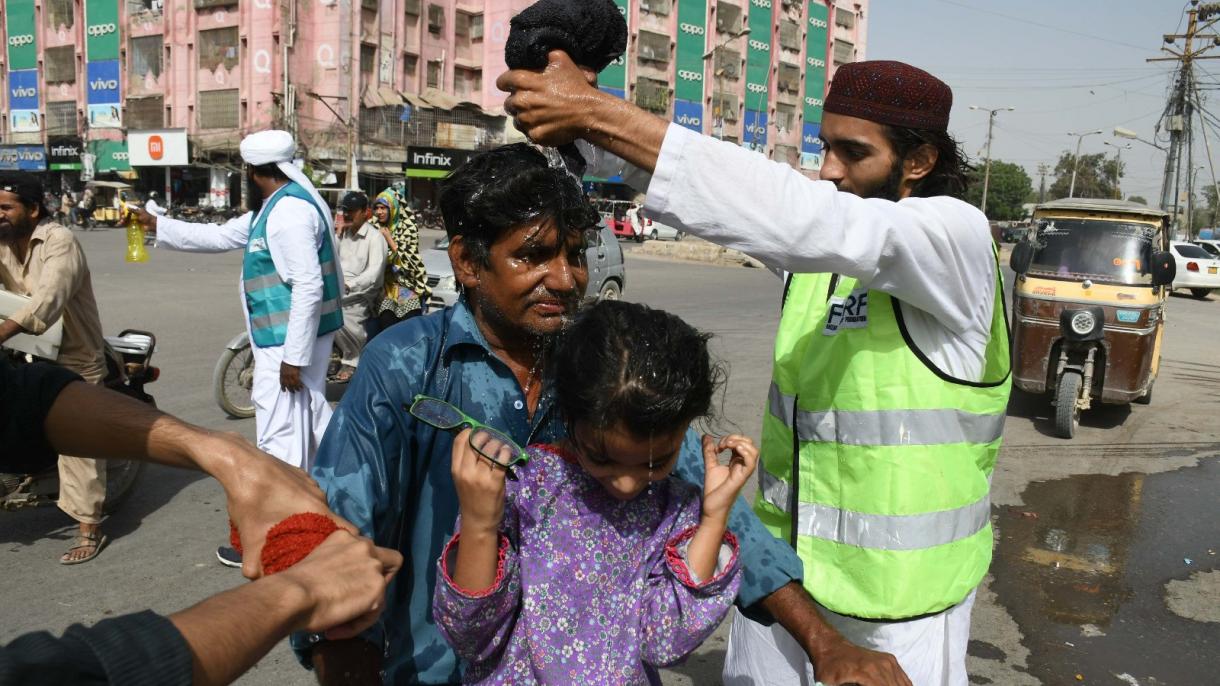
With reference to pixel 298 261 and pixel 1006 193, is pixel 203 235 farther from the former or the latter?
Answer: pixel 1006 193

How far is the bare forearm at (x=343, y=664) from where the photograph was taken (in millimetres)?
1610

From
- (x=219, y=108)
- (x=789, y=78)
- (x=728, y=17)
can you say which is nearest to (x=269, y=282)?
(x=219, y=108)

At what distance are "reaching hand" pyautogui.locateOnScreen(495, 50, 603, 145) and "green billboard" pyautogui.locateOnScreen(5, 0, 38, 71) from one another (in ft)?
193

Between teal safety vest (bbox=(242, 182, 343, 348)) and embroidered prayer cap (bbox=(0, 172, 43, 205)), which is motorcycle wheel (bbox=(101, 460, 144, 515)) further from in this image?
embroidered prayer cap (bbox=(0, 172, 43, 205))

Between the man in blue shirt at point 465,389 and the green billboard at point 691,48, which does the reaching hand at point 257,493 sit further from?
the green billboard at point 691,48

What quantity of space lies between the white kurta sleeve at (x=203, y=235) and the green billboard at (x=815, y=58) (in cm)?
6440

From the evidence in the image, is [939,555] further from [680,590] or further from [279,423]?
[279,423]

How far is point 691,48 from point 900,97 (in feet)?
192

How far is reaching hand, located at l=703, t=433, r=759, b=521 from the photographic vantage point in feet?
5.49

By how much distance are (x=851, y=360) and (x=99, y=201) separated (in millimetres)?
46609

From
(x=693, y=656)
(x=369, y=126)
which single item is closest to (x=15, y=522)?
(x=693, y=656)

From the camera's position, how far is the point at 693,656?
3941mm

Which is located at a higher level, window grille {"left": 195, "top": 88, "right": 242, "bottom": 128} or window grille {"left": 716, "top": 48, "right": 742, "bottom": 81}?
window grille {"left": 716, "top": 48, "right": 742, "bottom": 81}

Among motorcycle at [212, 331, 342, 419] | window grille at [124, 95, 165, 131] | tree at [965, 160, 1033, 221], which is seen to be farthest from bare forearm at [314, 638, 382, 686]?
tree at [965, 160, 1033, 221]
